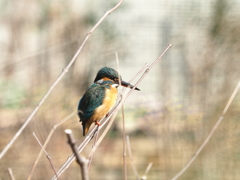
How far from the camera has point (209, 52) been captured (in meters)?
2.58

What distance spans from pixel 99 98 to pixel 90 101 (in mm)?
52

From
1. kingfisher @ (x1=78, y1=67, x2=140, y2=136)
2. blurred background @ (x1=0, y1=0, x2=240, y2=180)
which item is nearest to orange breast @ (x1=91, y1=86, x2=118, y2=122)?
kingfisher @ (x1=78, y1=67, x2=140, y2=136)

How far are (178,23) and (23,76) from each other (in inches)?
41.7

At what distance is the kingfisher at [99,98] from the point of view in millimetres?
1388

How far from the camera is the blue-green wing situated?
54.4 inches

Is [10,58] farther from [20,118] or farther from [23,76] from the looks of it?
[20,118]

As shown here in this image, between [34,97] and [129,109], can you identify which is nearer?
[34,97]

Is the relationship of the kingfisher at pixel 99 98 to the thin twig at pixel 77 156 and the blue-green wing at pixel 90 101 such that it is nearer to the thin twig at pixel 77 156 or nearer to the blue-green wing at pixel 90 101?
the blue-green wing at pixel 90 101

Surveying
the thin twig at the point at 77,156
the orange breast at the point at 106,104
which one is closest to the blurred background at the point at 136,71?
the orange breast at the point at 106,104

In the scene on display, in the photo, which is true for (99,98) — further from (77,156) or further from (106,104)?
(77,156)

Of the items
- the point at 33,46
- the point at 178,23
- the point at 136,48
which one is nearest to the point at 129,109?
the point at 136,48

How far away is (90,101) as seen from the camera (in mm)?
1391

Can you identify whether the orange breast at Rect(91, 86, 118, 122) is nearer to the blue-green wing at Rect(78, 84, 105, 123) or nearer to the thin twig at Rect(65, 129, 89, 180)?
the blue-green wing at Rect(78, 84, 105, 123)

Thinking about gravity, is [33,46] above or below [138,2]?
below
